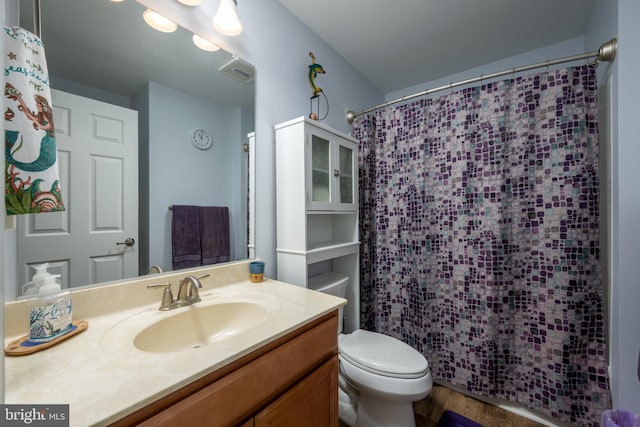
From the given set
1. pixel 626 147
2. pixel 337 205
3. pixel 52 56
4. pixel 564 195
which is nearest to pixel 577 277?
pixel 564 195

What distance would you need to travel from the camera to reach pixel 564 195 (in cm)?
131

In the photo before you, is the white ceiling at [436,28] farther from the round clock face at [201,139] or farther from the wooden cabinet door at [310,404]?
the wooden cabinet door at [310,404]

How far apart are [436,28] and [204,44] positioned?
4.87ft

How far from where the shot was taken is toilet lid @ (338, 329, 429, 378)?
3.78 feet

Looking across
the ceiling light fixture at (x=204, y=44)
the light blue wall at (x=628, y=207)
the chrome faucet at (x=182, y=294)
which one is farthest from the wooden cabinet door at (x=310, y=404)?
the ceiling light fixture at (x=204, y=44)

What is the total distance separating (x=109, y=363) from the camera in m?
0.57

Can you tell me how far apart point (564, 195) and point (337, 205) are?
119 cm

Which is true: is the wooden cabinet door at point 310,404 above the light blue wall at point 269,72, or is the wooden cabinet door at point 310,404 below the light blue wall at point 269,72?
below

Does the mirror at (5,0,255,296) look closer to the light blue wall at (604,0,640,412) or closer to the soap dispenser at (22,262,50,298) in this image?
the soap dispenser at (22,262,50,298)

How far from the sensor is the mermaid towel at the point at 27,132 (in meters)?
0.58

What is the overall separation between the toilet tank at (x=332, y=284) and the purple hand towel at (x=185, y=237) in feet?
2.24

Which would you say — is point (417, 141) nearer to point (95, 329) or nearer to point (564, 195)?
point (564, 195)

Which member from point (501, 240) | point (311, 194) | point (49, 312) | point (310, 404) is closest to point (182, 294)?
point (49, 312)

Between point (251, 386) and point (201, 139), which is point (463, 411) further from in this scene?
point (201, 139)
